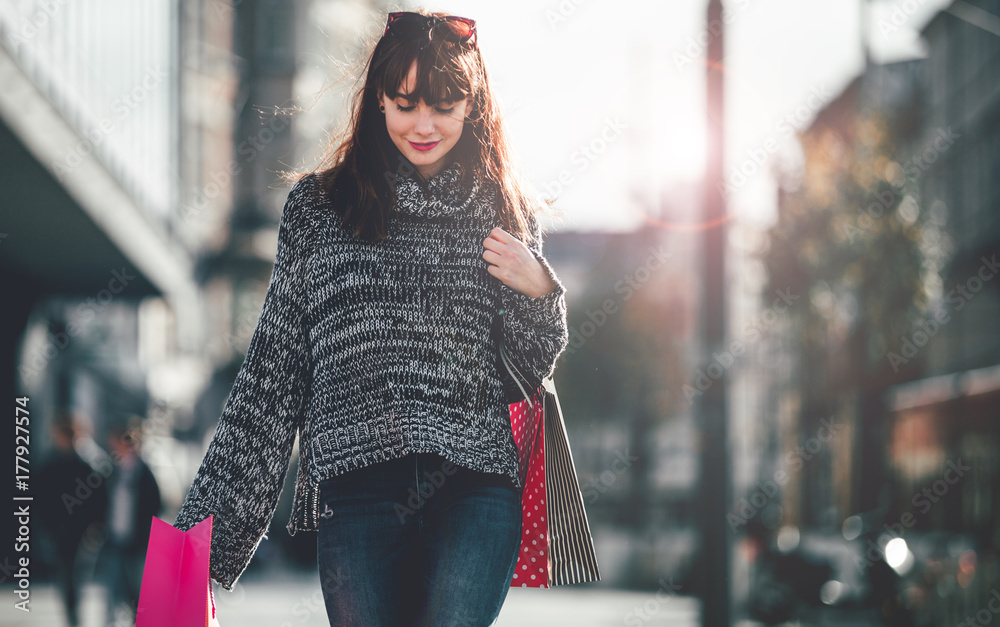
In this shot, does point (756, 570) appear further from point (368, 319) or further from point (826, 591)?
point (368, 319)

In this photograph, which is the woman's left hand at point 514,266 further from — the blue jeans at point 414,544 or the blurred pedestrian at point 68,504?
the blurred pedestrian at point 68,504

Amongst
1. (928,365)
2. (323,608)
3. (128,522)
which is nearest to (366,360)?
(128,522)

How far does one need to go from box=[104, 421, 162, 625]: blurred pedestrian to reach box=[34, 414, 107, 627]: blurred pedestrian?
0.30 meters

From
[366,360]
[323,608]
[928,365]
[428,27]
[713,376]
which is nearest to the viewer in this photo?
[366,360]

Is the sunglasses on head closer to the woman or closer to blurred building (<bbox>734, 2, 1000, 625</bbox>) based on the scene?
the woman

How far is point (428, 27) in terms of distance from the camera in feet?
6.86

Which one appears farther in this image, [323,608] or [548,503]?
[323,608]

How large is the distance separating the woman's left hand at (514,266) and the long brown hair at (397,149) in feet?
0.42

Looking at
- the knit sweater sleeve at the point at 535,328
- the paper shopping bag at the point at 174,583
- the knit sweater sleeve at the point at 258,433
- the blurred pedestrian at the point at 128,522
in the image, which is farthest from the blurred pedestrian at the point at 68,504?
the knit sweater sleeve at the point at 535,328

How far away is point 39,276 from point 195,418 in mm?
15070

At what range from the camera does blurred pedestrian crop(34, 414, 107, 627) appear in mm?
8680

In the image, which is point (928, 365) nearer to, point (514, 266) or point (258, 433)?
point (514, 266)

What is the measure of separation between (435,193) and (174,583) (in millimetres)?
900

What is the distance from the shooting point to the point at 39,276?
12945 mm
